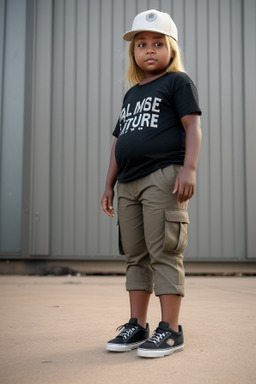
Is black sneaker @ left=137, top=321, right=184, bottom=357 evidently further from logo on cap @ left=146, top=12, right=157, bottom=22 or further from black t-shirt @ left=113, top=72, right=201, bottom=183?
logo on cap @ left=146, top=12, right=157, bottom=22

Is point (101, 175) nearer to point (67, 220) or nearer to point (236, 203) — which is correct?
point (67, 220)

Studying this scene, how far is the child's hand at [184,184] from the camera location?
188 cm

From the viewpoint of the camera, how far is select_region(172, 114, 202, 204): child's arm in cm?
189

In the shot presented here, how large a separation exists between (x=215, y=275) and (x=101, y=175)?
152 centimetres

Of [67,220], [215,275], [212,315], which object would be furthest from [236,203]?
[212,315]

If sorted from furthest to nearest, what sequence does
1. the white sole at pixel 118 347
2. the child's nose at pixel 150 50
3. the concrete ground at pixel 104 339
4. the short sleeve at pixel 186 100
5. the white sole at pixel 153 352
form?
the child's nose at pixel 150 50 → the short sleeve at pixel 186 100 → the white sole at pixel 118 347 → the white sole at pixel 153 352 → the concrete ground at pixel 104 339

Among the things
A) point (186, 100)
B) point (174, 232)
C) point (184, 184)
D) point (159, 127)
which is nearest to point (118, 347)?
point (174, 232)

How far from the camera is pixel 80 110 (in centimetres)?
519

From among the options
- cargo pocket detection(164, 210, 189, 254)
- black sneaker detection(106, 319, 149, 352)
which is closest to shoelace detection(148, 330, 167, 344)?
black sneaker detection(106, 319, 149, 352)

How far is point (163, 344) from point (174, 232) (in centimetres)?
41

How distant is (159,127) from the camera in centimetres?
202

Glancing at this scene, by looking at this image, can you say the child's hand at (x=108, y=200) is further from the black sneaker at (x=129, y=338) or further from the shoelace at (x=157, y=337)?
the shoelace at (x=157, y=337)

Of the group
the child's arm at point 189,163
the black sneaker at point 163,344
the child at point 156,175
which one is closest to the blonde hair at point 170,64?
the child at point 156,175

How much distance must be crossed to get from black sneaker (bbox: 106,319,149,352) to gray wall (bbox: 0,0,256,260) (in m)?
3.03
